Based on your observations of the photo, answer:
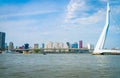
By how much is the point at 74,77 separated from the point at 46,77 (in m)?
1.61

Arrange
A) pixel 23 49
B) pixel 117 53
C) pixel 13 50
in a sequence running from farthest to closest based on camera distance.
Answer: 1. pixel 13 50
2. pixel 23 49
3. pixel 117 53

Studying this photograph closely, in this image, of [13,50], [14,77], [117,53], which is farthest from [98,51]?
[14,77]

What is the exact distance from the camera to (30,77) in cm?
1675

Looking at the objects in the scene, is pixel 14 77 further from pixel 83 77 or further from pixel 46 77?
pixel 83 77

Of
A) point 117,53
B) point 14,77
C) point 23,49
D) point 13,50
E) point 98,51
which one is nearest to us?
point 14,77

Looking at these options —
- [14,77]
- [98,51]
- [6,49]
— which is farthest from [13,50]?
[14,77]

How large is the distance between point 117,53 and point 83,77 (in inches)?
3587

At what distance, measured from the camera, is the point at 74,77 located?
1700 centimetres

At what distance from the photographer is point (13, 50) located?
134 metres

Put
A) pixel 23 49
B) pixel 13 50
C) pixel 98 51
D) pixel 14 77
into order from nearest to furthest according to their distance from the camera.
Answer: pixel 14 77, pixel 98 51, pixel 23 49, pixel 13 50

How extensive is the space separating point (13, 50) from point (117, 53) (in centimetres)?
5021

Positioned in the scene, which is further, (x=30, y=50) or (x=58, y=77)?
(x=30, y=50)

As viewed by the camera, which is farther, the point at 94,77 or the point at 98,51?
the point at 98,51

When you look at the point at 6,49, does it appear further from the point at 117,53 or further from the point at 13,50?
the point at 117,53
